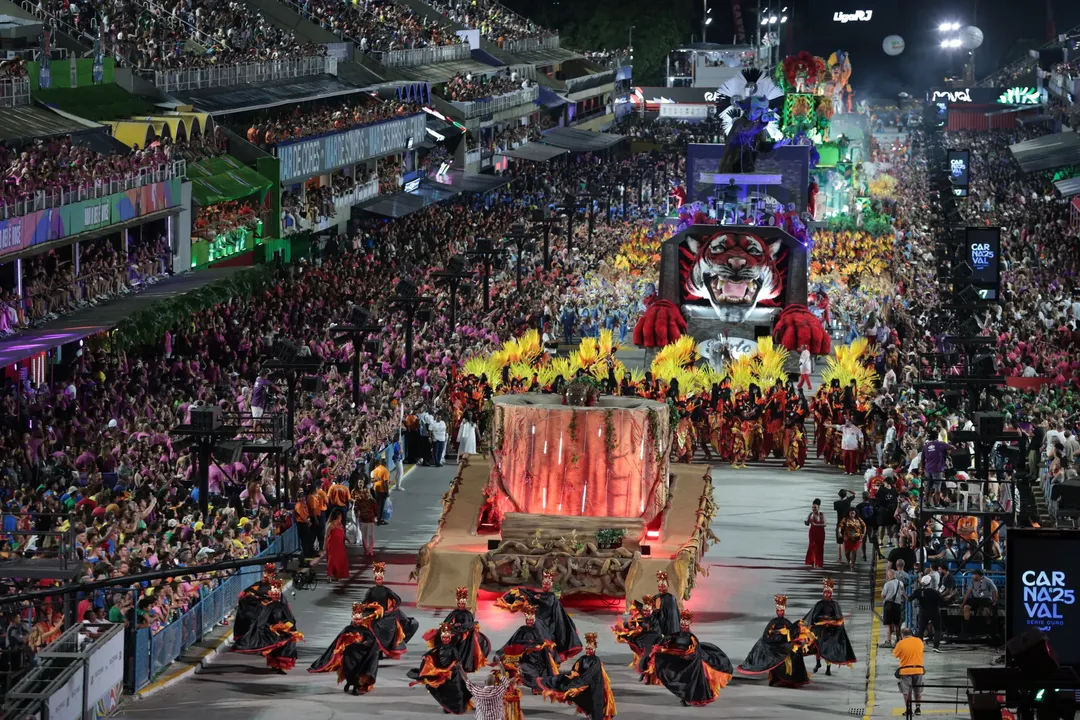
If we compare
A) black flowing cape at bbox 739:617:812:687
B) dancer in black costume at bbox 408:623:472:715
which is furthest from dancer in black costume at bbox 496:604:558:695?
black flowing cape at bbox 739:617:812:687

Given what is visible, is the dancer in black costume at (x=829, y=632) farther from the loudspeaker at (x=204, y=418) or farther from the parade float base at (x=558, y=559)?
the loudspeaker at (x=204, y=418)

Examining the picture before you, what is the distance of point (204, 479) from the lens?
88.3 ft

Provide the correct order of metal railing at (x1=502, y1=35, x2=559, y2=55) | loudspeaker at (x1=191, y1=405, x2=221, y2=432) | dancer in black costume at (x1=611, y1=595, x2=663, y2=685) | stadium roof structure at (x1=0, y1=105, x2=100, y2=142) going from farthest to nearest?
1. metal railing at (x1=502, y1=35, x2=559, y2=55)
2. stadium roof structure at (x1=0, y1=105, x2=100, y2=142)
3. loudspeaker at (x1=191, y1=405, x2=221, y2=432)
4. dancer in black costume at (x1=611, y1=595, x2=663, y2=685)

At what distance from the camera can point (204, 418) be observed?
2659 cm

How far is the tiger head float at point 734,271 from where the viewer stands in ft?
154

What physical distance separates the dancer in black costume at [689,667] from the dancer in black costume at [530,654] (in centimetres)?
130

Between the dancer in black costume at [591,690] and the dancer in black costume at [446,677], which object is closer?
the dancer in black costume at [591,690]

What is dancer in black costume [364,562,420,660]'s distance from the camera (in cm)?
2255

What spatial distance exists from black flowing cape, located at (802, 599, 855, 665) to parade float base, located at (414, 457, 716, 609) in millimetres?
2881

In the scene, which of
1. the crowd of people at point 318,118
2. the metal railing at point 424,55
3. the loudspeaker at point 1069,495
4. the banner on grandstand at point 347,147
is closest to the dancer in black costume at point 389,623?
the loudspeaker at point 1069,495

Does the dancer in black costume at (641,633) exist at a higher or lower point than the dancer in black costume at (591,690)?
higher

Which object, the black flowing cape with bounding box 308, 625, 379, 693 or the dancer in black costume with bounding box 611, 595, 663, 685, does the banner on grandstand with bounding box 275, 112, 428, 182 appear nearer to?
the dancer in black costume with bounding box 611, 595, 663, 685

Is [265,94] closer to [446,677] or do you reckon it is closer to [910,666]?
[446,677]

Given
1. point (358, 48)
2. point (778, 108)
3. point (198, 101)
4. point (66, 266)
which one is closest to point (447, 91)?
point (358, 48)
